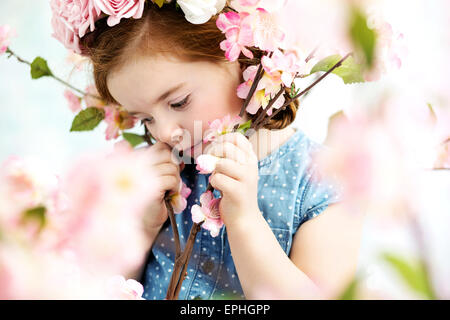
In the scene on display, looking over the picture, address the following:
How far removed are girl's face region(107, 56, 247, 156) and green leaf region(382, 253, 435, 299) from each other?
1.72 feet

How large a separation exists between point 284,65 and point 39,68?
20.0 inches

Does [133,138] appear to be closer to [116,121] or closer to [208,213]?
[116,121]

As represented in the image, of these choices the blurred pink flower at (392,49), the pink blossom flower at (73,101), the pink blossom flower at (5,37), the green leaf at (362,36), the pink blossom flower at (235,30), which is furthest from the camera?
the pink blossom flower at (73,101)

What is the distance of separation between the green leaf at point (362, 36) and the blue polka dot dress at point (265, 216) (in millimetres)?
547

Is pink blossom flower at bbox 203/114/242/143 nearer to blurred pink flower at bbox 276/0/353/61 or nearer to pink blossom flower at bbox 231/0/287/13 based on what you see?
pink blossom flower at bbox 231/0/287/13

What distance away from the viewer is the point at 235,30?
0.54 meters

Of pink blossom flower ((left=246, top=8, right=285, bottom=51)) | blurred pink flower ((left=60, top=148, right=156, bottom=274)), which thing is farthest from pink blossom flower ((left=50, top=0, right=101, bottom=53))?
blurred pink flower ((left=60, top=148, right=156, bottom=274))

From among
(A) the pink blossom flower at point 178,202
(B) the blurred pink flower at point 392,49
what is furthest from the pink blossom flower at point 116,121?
(B) the blurred pink flower at point 392,49

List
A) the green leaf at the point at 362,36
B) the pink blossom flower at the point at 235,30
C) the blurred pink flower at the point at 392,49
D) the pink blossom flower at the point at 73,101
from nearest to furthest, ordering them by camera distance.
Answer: the green leaf at the point at 362,36 < the blurred pink flower at the point at 392,49 < the pink blossom flower at the point at 235,30 < the pink blossom flower at the point at 73,101

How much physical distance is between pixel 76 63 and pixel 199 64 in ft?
1.24

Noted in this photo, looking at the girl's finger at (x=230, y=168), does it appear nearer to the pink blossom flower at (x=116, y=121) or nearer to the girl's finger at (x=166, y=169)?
the girl's finger at (x=166, y=169)

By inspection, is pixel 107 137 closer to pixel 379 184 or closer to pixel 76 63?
pixel 76 63

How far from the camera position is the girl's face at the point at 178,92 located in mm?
638

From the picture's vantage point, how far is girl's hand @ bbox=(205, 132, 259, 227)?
55 cm
